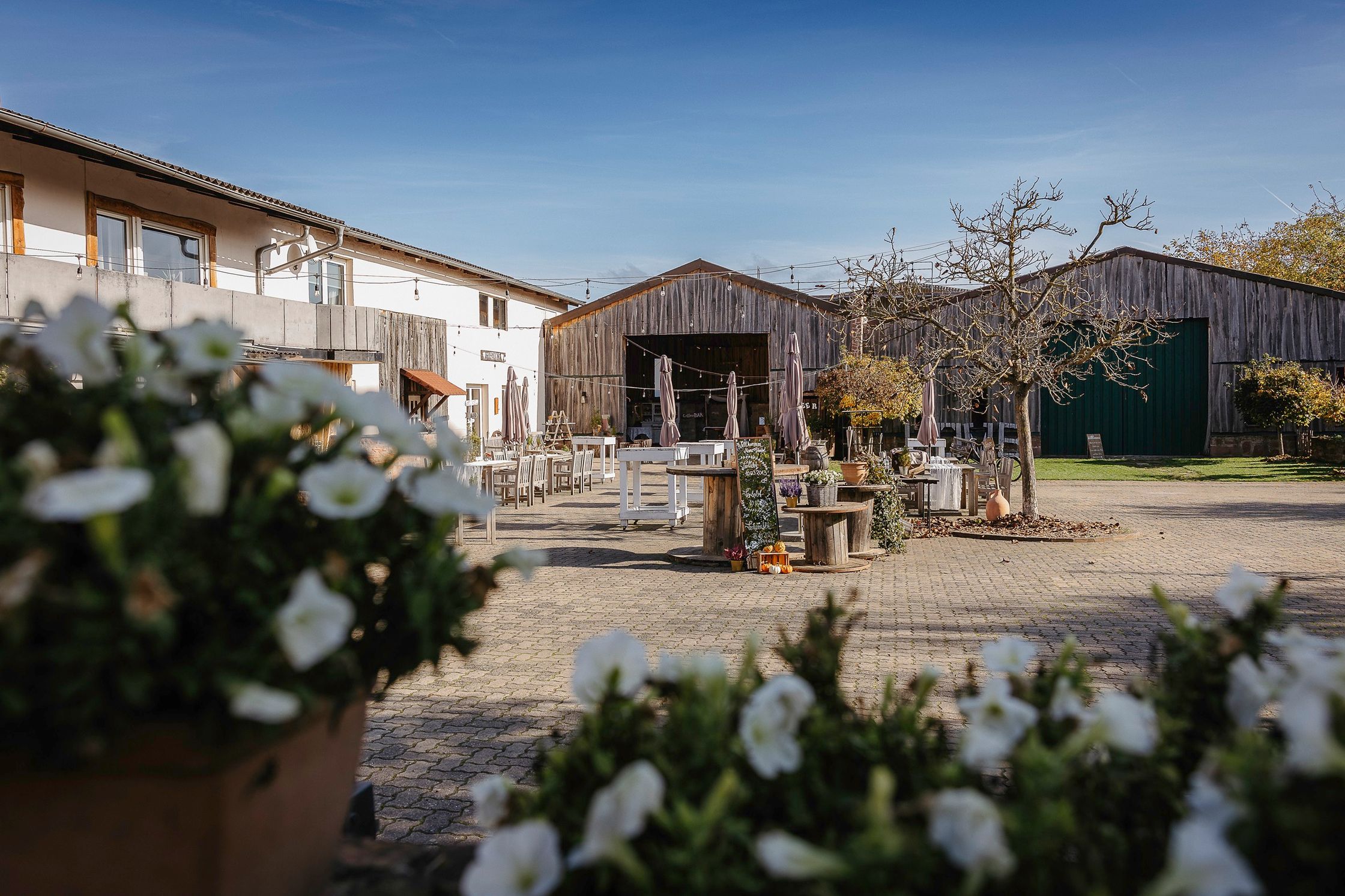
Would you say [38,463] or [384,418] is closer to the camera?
[38,463]

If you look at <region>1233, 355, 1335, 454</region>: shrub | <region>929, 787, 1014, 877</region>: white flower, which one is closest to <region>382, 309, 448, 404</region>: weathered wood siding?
<region>929, 787, 1014, 877</region>: white flower

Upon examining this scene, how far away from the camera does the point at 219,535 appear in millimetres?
1057

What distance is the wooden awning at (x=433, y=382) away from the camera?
76.1ft

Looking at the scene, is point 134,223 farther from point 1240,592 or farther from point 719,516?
point 1240,592

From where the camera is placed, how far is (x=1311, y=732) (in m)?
0.87

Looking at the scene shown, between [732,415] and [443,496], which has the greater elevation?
[732,415]

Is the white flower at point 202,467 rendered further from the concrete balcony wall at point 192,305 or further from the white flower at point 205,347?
the concrete balcony wall at point 192,305

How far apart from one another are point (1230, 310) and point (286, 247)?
2663 cm

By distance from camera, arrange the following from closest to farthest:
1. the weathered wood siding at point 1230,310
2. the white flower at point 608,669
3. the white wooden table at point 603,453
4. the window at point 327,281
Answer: the white flower at point 608,669 → the window at point 327,281 → the white wooden table at point 603,453 → the weathered wood siding at point 1230,310

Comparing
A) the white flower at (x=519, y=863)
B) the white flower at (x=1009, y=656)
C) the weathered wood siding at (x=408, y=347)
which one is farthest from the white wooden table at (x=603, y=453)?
the white flower at (x=519, y=863)

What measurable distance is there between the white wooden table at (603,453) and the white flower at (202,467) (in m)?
21.1

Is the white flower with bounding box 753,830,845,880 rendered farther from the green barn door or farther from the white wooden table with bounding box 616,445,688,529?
the green barn door

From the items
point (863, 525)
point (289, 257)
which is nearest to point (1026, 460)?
point (863, 525)

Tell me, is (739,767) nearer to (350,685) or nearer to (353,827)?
(350,685)
